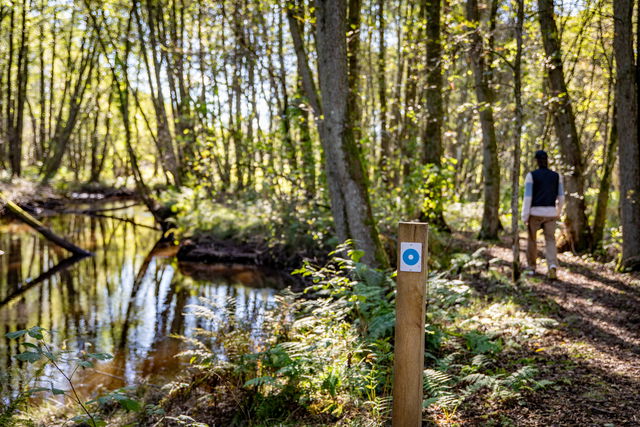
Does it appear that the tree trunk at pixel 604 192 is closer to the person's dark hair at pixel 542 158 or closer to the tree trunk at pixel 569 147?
the tree trunk at pixel 569 147

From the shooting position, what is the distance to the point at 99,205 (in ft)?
103

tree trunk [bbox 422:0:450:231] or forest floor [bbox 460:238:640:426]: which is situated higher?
tree trunk [bbox 422:0:450:231]

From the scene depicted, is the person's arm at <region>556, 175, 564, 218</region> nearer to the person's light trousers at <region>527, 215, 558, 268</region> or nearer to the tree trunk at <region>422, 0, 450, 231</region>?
the person's light trousers at <region>527, 215, 558, 268</region>

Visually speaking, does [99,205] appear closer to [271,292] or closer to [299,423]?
[271,292]

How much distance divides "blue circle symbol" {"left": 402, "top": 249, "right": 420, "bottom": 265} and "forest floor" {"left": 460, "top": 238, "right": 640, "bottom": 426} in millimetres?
1622

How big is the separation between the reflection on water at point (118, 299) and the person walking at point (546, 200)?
5.40 m

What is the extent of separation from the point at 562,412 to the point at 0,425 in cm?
466

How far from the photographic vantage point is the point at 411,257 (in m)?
3.57

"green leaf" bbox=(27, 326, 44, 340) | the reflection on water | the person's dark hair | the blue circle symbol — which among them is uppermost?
the person's dark hair

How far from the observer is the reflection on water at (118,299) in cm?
771

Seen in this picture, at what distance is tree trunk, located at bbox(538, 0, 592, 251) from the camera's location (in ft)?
36.5

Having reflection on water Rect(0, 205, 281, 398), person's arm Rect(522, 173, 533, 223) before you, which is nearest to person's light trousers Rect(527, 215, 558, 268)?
person's arm Rect(522, 173, 533, 223)

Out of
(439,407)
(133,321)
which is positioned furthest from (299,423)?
(133,321)

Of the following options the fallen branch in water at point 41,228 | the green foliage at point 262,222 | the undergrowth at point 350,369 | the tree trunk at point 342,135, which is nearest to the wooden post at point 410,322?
the undergrowth at point 350,369
